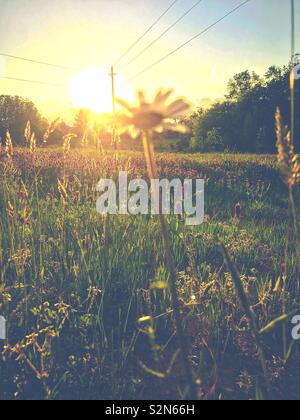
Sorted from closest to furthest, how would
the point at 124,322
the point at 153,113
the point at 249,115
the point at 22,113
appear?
the point at 153,113
the point at 124,322
the point at 249,115
the point at 22,113

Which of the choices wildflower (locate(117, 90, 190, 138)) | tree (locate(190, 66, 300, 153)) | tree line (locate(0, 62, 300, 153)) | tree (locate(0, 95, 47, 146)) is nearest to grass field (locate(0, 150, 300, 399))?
wildflower (locate(117, 90, 190, 138))

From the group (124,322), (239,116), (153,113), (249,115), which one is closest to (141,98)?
(153,113)

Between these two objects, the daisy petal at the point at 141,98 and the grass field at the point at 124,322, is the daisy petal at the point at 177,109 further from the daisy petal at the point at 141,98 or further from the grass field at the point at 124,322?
the grass field at the point at 124,322

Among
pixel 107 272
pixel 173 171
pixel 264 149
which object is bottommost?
pixel 107 272

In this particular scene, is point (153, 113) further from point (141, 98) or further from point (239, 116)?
point (239, 116)

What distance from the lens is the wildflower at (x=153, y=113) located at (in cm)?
73

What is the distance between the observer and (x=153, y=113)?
74cm

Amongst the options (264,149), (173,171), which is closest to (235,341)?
(173,171)

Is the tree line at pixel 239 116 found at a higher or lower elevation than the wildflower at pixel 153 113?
higher

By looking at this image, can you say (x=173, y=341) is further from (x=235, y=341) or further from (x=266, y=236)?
(x=266, y=236)

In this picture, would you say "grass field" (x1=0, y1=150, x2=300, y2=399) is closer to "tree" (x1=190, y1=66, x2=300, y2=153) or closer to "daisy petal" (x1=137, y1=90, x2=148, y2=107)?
"daisy petal" (x1=137, y1=90, x2=148, y2=107)

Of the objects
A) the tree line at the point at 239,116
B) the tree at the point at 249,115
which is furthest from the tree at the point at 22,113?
the tree at the point at 249,115
